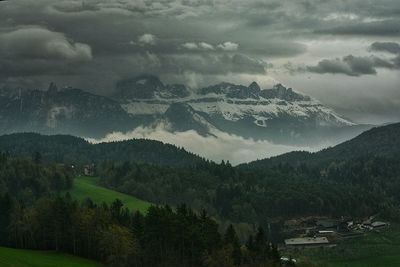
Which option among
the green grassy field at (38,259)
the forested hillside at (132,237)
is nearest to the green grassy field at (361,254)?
the forested hillside at (132,237)

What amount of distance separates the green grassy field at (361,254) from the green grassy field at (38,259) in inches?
2517

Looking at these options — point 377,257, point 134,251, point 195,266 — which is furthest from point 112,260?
point 377,257

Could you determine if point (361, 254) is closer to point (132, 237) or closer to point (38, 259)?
point (132, 237)

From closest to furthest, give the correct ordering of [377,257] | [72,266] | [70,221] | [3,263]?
[3,263], [72,266], [70,221], [377,257]

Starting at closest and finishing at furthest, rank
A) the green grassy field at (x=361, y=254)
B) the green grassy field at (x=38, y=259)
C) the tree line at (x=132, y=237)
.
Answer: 1. the green grassy field at (x=38, y=259)
2. the tree line at (x=132, y=237)
3. the green grassy field at (x=361, y=254)

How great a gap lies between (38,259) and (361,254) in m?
99.7

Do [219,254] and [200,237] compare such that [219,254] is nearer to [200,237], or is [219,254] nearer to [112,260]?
[200,237]

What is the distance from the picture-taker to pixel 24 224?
122 metres

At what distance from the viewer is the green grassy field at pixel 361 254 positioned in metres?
164

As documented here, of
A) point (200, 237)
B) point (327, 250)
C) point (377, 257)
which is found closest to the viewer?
point (200, 237)

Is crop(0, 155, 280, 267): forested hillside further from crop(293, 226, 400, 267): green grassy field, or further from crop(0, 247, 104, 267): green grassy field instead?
crop(293, 226, 400, 267): green grassy field

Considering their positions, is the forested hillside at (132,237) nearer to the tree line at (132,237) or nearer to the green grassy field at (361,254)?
the tree line at (132,237)

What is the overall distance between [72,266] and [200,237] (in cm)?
2035

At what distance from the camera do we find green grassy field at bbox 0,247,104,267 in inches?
3688
